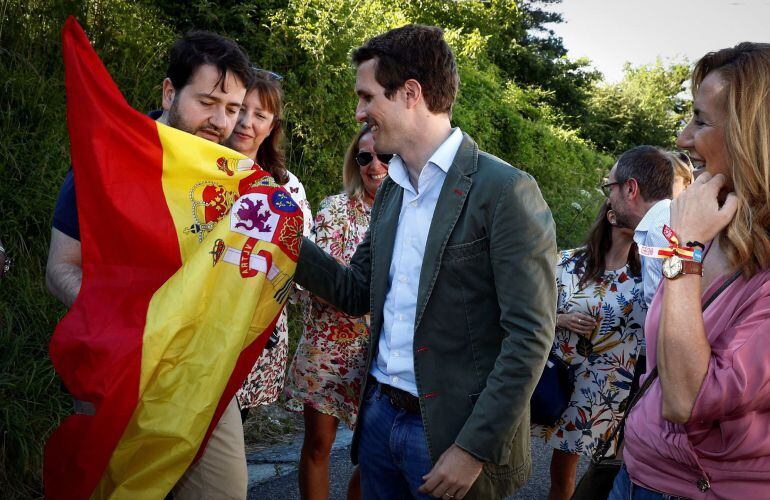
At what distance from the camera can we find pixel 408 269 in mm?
2730

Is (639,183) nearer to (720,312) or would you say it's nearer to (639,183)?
(639,183)

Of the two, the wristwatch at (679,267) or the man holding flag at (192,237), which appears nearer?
the wristwatch at (679,267)

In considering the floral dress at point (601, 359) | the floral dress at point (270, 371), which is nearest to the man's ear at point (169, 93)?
the floral dress at point (270, 371)

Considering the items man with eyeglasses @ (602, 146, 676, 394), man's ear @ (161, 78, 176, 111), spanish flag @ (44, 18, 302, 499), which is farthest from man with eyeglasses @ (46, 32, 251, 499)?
man with eyeglasses @ (602, 146, 676, 394)

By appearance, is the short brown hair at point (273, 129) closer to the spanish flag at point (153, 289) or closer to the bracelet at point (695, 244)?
the spanish flag at point (153, 289)

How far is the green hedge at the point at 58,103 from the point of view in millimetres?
4434

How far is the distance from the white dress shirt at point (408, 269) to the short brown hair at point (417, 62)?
0.18 meters

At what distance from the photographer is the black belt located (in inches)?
105

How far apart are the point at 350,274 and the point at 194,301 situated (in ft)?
2.48

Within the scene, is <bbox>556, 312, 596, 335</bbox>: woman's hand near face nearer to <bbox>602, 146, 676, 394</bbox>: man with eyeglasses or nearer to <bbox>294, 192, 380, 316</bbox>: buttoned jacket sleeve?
<bbox>602, 146, 676, 394</bbox>: man with eyeglasses

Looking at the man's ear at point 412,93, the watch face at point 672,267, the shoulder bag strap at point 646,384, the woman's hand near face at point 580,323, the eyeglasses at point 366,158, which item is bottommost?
the woman's hand near face at point 580,323

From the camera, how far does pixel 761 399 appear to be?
2010 millimetres

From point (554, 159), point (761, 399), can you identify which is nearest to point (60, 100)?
point (761, 399)

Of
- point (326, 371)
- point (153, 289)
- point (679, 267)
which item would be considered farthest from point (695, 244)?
point (326, 371)
